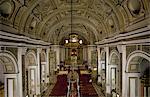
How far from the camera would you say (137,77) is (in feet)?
37.6

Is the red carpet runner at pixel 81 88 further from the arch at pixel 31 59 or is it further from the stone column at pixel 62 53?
the stone column at pixel 62 53

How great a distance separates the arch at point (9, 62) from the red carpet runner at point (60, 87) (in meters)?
7.78

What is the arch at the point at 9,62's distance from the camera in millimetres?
10539

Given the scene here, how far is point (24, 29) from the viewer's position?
12805 mm

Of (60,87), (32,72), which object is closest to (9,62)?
(32,72)

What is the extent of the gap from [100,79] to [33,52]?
9147 millimetres

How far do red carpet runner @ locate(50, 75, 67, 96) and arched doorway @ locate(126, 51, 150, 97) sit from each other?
825cm

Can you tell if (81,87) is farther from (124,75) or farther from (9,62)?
(9,62)

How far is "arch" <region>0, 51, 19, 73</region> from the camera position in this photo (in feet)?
34.6

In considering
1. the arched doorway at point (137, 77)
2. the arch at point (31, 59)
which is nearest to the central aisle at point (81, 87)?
the arch at point (31, 59)

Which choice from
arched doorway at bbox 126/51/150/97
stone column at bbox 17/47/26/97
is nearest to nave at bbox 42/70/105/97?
stone column at bbox 17/47/26/97

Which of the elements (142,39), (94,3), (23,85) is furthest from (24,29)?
(142,39)

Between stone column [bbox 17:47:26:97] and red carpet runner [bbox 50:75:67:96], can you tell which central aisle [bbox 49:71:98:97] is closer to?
red carpet runner [bbox 50:75:67:96]

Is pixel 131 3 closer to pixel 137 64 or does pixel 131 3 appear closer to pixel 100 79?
pixel 137 64
